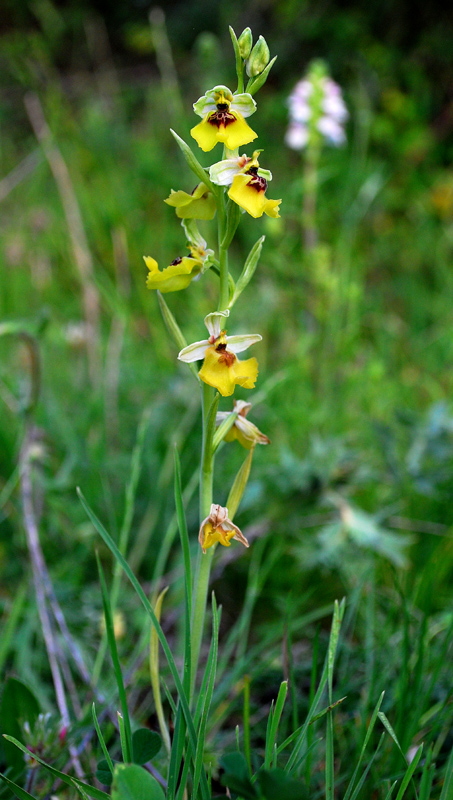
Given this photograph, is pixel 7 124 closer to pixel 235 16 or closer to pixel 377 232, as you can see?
pixel 235 16

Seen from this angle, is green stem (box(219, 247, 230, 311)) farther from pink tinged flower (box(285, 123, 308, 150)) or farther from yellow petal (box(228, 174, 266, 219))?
pink tinged flower (box(285, 123, 308, 150))

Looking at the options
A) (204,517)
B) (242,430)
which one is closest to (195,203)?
(242,430)

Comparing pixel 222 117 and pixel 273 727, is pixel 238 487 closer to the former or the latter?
pixel 273 727

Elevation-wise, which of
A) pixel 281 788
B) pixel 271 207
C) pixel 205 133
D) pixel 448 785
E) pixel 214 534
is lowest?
pixel 448 785

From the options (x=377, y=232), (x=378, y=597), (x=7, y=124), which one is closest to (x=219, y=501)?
(x=378, y=597)

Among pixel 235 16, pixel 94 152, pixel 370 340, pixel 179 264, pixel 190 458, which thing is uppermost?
pixel 235 16
